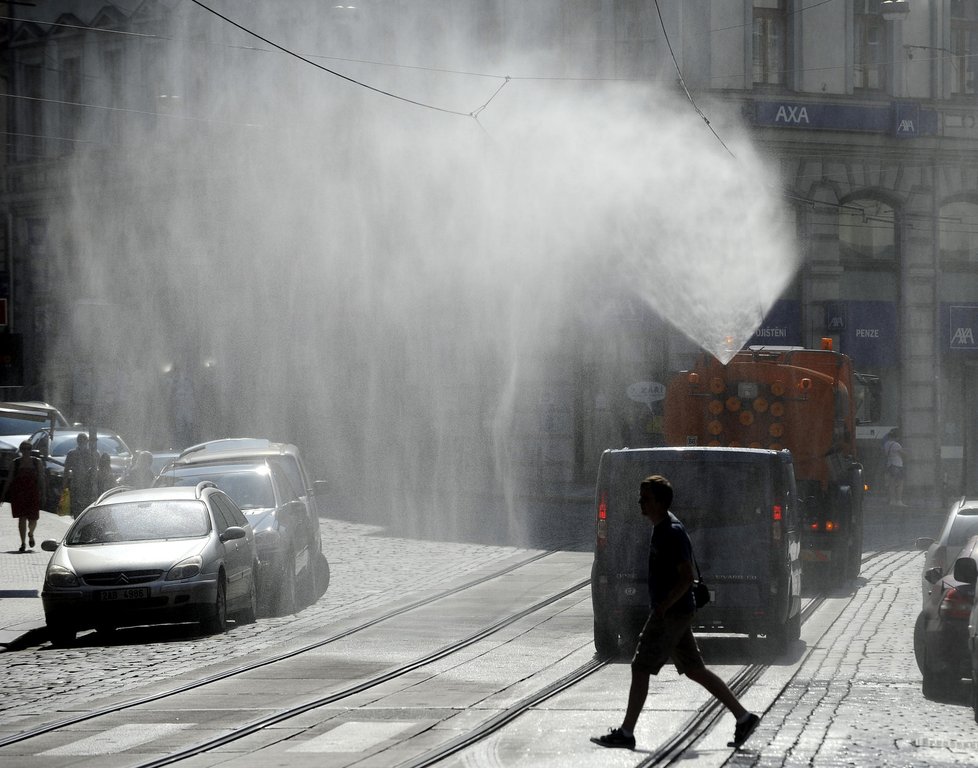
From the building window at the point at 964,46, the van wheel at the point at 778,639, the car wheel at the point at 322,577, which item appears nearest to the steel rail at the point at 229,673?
the car wheel at the point at 322,577

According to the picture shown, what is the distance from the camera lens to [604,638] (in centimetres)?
1321

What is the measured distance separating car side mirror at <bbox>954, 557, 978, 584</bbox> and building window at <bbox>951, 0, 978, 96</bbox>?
30.3 m

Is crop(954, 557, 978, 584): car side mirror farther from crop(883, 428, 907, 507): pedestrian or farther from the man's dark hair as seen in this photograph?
crop(883, 428, 907, 507): pedestrian

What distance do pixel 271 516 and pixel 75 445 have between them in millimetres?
15662

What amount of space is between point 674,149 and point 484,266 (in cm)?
677

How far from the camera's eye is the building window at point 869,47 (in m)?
38.0

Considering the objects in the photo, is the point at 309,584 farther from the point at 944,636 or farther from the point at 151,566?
the point at 944,636

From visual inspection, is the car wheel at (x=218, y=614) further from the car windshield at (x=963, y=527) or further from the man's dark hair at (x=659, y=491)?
the man's dark hair at (x=659, y=491)

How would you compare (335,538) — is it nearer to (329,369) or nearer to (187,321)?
(329,369)

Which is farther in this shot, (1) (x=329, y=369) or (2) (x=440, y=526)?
(1) (x=329, y=369)

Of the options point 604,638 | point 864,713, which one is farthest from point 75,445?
point 864,713

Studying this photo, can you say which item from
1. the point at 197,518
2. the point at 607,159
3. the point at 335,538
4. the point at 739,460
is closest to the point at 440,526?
the point at 335,538

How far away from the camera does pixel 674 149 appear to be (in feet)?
106

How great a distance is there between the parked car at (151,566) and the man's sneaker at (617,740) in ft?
23.1
